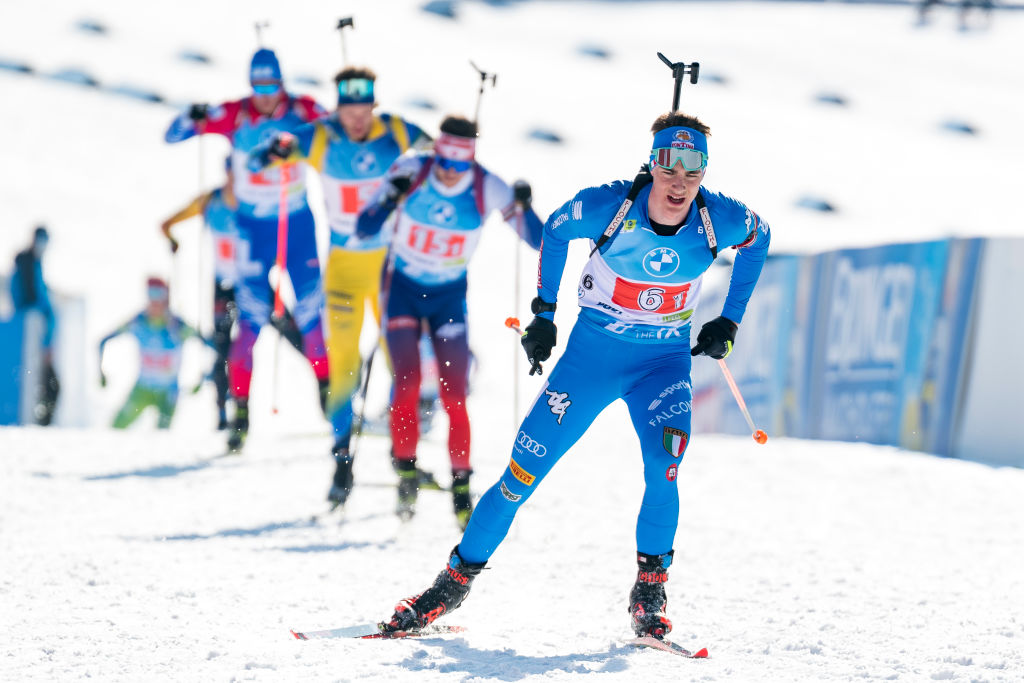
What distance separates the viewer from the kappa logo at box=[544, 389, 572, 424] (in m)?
4.99

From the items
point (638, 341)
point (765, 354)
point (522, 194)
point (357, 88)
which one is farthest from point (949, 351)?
point (638, 341)

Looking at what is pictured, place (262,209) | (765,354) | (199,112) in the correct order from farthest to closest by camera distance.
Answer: (765,354) → (262,209) → (199,112)

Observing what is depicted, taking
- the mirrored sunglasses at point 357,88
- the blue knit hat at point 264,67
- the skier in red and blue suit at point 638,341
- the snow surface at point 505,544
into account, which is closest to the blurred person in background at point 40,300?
the snow surface at point 505,544

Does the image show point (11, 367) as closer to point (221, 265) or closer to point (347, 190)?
point (221, 265)

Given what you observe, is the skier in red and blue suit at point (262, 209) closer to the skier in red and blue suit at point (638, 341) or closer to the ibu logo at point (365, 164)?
the ibu logo at point (365, 164)

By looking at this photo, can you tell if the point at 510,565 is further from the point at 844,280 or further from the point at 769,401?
the point at 769,401

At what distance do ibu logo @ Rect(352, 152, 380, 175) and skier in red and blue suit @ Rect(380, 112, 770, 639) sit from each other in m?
3.91

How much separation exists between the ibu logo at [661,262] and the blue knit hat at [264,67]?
556 centimetres

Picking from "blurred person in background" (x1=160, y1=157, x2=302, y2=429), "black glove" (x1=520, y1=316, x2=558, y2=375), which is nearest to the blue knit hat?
"blurred person in background" (x1=160, y1=157, x2=302, y2=429)

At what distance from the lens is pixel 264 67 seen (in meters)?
9.76

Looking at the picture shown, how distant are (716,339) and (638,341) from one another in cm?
31

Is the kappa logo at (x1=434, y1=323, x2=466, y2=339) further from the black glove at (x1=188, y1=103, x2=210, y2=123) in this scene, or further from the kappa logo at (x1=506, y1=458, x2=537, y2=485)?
the black glove at (x1=188, y1=103, x2=210, y2=123)

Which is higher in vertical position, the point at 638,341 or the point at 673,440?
the point at 638,341

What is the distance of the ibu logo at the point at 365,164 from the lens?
28.9 feet
